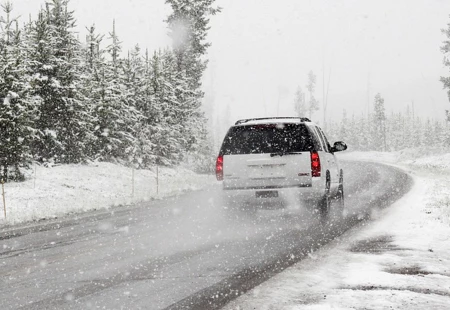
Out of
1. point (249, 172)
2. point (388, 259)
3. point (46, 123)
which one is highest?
point (46, 123)

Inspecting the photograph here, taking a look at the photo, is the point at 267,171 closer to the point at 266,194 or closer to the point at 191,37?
the point at 266,194

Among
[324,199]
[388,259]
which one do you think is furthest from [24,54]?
[388,259]

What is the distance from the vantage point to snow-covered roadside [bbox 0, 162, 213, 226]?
46.7 ft

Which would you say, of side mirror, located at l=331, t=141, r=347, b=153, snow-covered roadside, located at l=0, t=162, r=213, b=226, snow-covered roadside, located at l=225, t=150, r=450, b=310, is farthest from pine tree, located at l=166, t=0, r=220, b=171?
snow-covered roadside, located at l=225, t=150, r=450, b=310

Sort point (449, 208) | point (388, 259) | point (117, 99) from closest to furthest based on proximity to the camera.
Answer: point (388, 259), point (449, 208), point (117, 99)

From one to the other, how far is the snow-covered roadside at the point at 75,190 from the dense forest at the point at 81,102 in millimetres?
1061

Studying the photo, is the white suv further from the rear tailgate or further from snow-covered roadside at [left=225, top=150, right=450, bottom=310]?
snow-covered roadside at [left=225, top=150, right=450, bottom=310]

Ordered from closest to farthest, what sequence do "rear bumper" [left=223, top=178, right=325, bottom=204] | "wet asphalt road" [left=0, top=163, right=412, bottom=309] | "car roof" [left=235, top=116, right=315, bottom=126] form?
"wet asphalt road" [left=0, top=163, right=412, bottom=309], "rear bumper" [left=223, top=178, right=325, bottom=204], "car roof" [left=235, top=116, right=315, bottom=126]

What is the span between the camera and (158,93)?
33938mm

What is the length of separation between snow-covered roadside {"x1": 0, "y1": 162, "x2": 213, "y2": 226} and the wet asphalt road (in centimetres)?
193

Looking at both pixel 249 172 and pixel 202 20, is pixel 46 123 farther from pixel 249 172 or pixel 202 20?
pixel 202 20

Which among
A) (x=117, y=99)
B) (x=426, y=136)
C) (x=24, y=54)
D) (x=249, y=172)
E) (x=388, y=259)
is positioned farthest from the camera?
(x=426, y=136)

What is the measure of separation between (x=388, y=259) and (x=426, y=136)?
429ft

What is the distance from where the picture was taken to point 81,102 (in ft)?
84.7
